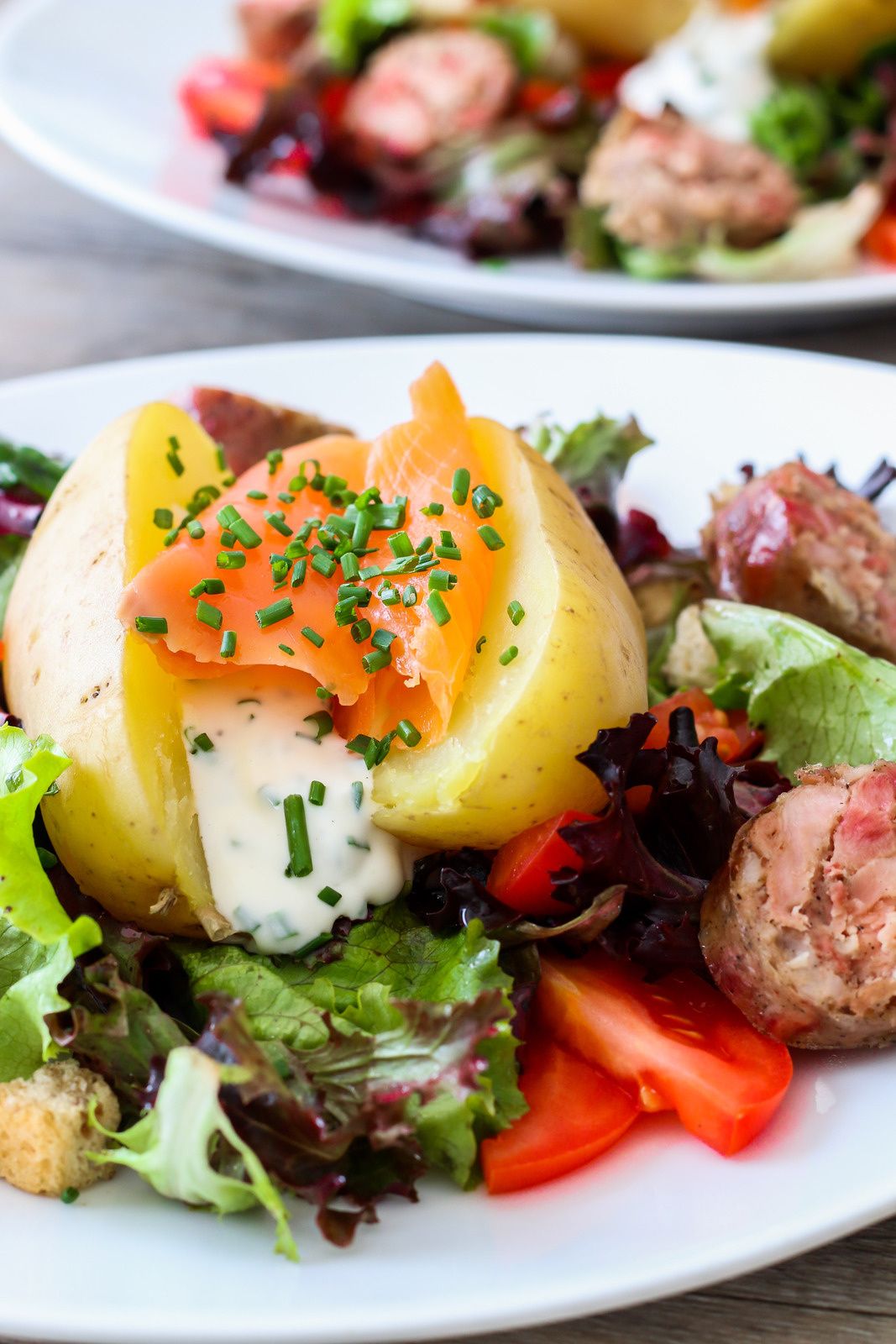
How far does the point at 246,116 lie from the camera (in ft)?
18.3

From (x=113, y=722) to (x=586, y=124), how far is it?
12.7 ft

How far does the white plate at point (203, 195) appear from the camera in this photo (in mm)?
4410

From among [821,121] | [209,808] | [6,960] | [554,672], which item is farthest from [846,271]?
[6,960]

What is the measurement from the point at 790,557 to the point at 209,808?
4.06 feet

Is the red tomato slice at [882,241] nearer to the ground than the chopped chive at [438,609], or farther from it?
nearer to the ground

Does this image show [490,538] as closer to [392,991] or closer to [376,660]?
[376,660]

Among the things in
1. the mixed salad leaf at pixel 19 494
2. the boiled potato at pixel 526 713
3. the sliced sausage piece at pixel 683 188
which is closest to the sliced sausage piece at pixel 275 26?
the sliced sausage piece at pixel 683 188

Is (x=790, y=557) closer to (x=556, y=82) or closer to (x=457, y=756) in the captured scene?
(x=457, y=756)

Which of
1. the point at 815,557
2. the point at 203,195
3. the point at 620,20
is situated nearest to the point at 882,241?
the point at 620,20

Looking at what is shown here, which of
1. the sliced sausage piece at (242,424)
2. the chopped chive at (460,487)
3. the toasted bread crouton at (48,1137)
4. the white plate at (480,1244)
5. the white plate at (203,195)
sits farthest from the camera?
the white plate at (203,195)

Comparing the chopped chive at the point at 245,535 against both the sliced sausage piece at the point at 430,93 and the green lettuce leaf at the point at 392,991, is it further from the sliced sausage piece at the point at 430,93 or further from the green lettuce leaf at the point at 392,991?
the sliced sausage piece at the point at 430,93

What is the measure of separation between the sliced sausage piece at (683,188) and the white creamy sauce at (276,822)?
9.51 feet

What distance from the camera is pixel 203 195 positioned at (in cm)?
518

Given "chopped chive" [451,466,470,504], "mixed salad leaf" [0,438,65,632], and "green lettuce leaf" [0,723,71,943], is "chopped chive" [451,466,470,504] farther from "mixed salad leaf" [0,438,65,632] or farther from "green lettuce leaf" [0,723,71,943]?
"mixed salad leaf" [0,438,65,632]
